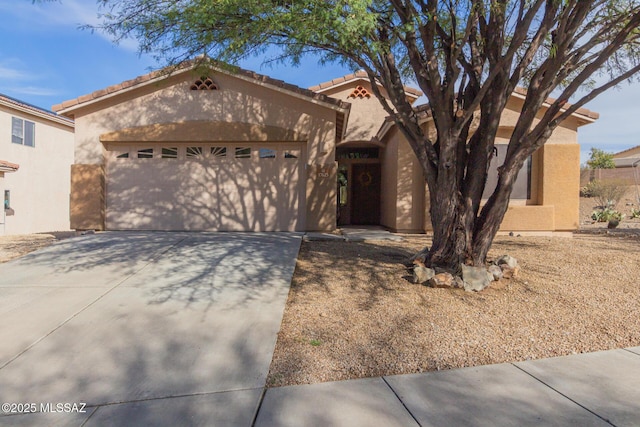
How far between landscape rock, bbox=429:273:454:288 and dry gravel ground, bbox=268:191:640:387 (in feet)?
0.33

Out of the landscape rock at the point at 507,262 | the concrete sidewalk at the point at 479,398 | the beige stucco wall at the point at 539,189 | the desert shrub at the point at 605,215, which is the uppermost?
the beige stucco wall at the point at 539,189

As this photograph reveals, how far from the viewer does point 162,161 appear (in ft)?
36.8

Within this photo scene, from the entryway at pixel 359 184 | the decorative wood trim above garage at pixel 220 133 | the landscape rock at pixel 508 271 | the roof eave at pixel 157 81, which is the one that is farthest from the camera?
the entryway at pixel 359 184

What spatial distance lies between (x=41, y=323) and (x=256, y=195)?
6908 millimetres

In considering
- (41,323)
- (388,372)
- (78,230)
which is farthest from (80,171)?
(388,372)

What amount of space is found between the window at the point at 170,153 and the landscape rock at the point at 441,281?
8.22 m

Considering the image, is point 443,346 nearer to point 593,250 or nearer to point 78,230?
point 593,250

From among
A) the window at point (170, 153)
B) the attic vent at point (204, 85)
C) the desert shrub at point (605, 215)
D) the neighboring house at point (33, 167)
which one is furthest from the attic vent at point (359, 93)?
the neighboring house at point (33, 167)

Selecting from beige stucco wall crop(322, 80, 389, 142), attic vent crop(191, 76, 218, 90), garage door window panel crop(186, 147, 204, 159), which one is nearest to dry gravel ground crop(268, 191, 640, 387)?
garage door window panel crop(186, 147, 204, 159)

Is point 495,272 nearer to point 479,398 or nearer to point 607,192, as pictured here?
point 479,398

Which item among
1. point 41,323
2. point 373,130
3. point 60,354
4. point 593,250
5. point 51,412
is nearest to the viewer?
point 51,412

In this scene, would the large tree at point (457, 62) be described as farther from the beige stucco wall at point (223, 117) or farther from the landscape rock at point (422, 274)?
the beige stucco wall at point (223, 117)

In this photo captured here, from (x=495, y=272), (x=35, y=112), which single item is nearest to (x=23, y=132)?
(x=35, y=112)

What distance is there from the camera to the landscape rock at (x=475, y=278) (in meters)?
5.68
